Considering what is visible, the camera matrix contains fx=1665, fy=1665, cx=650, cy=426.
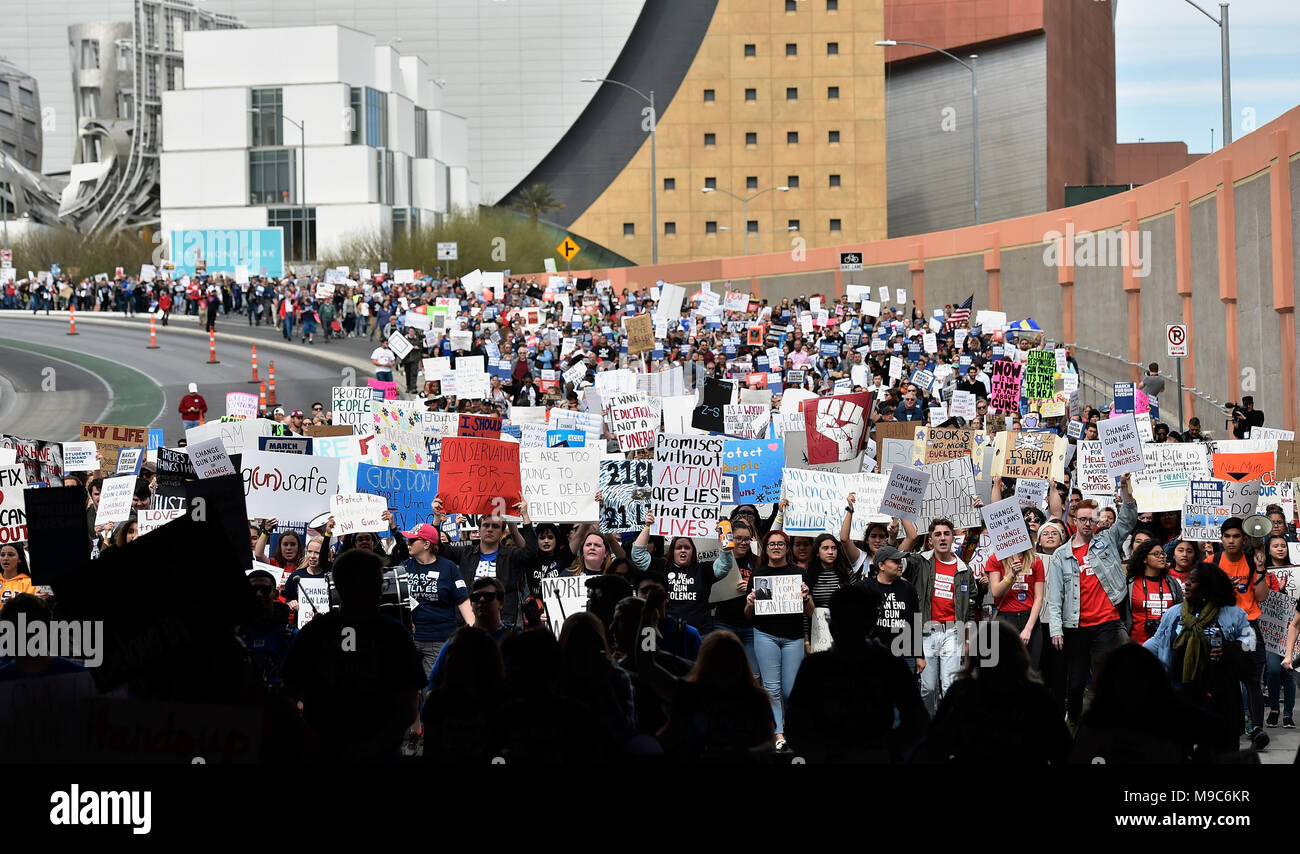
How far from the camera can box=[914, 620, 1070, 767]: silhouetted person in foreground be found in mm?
5961

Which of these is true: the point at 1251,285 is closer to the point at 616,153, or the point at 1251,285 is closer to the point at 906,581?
the point at 906,581

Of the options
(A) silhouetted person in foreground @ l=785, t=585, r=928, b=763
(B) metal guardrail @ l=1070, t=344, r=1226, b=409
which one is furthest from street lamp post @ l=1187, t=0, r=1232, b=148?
(A) silhouetted person in foreground @ l=785, t=585, r=928, b=763

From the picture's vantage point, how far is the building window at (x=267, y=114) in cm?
8831

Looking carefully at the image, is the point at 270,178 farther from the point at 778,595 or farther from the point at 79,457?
the point at 778,595

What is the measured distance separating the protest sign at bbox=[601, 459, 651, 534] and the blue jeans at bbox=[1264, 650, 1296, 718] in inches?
194

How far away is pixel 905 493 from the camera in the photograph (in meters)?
12.2

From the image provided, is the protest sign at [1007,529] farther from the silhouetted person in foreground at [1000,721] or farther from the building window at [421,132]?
the building window at [421,132]

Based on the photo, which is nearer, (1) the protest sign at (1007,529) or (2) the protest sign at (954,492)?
(1) the protest sign at (1007,529)

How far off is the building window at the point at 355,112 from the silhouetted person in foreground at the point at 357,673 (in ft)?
278

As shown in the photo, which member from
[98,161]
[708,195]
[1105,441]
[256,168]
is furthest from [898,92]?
[1105,441]

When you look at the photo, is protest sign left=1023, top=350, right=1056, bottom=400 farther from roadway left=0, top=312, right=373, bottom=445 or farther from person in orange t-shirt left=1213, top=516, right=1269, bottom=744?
roadway left=0, top=312, right=373, bottom=445

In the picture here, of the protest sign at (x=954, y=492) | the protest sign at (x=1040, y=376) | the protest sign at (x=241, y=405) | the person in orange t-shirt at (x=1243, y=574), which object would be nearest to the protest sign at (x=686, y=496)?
the protest sign at (x=954, y=492)

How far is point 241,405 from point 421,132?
75589mm
